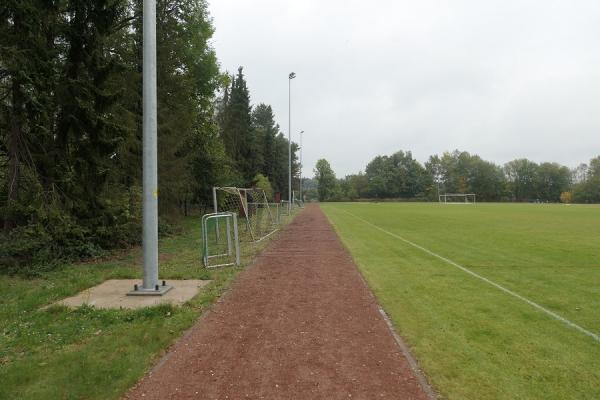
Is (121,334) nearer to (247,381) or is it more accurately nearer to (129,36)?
(247,381)

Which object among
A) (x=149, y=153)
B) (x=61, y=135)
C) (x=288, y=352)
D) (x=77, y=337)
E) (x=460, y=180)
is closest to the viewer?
(x=288, y=352)

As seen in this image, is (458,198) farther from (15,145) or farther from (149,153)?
(149,153)

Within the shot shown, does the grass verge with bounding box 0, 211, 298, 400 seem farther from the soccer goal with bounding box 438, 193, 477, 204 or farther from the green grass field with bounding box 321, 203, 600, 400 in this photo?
the soccer goal with bounding box 438, 193, 477, 204

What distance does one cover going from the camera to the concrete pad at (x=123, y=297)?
6441mm

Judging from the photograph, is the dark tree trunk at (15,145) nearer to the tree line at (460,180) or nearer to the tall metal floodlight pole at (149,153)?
the tall metal floodlight pole at (149,153)

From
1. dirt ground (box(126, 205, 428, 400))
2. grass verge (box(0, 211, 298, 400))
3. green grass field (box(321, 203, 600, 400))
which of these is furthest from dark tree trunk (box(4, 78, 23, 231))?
green grass field (box(321, 203, 600, 400))

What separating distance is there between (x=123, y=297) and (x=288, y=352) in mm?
3729

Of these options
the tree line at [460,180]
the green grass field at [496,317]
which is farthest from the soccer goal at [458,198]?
the green grass field at [496,317]

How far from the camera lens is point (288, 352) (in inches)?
178

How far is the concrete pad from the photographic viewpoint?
21.1ft

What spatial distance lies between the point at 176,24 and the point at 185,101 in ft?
15.6

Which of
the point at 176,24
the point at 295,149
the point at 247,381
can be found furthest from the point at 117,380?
the point at 295,149

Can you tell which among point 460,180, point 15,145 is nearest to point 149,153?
point 15,145

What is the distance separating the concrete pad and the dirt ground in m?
0.78
